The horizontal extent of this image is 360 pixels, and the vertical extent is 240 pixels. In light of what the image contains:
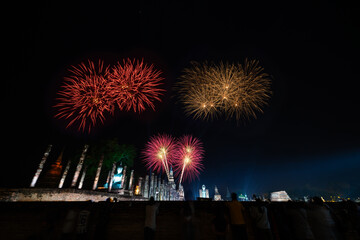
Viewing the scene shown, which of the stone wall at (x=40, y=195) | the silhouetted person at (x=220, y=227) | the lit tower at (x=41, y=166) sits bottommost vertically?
the silhouetted person at (x=220, y=227)

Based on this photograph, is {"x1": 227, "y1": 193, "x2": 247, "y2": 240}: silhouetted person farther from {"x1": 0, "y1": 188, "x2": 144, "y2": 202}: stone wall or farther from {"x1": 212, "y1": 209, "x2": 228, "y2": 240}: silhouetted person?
{"x1": 0, "y1": 188, "x2": 144, "y2": 202}: stone wall

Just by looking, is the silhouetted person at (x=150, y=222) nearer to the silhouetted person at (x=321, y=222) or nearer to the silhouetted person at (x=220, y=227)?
the silhouetted person at (x=220, y=227)

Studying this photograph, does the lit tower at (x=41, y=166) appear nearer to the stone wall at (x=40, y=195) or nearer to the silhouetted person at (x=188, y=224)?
the stone wall at (x=40, y=195)

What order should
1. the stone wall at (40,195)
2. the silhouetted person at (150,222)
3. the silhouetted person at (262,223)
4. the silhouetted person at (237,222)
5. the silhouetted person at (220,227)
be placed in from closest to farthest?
the silhouetted person at (220,227) < the silhouetted person at (237,222) < the silhouetted person at (150,222) < the silhouetted person at (262,223) < the stone wall at (40,195)

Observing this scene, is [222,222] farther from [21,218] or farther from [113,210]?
[21,218]

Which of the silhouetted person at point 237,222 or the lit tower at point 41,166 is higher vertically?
the lit tower at point 41,166

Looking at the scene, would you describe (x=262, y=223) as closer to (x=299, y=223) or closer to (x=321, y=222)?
(x=299, y=223)

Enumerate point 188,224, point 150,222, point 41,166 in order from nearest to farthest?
point 188,224
point 150,222
point 41,166

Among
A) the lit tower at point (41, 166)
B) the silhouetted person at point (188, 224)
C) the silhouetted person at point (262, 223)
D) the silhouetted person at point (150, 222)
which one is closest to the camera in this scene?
the silhouetted person at point (188, 224)

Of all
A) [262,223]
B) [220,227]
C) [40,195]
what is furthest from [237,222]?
[40,195]

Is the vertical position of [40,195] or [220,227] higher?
[40,195]

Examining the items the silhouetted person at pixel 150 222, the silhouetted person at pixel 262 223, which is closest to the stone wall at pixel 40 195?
the silhouetted person at pixel 150 222

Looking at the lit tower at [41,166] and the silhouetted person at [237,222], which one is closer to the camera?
the silhouetted person at [237,222]

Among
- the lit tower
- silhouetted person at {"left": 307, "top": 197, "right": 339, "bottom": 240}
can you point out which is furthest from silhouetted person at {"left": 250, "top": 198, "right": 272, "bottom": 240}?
the lit tower
